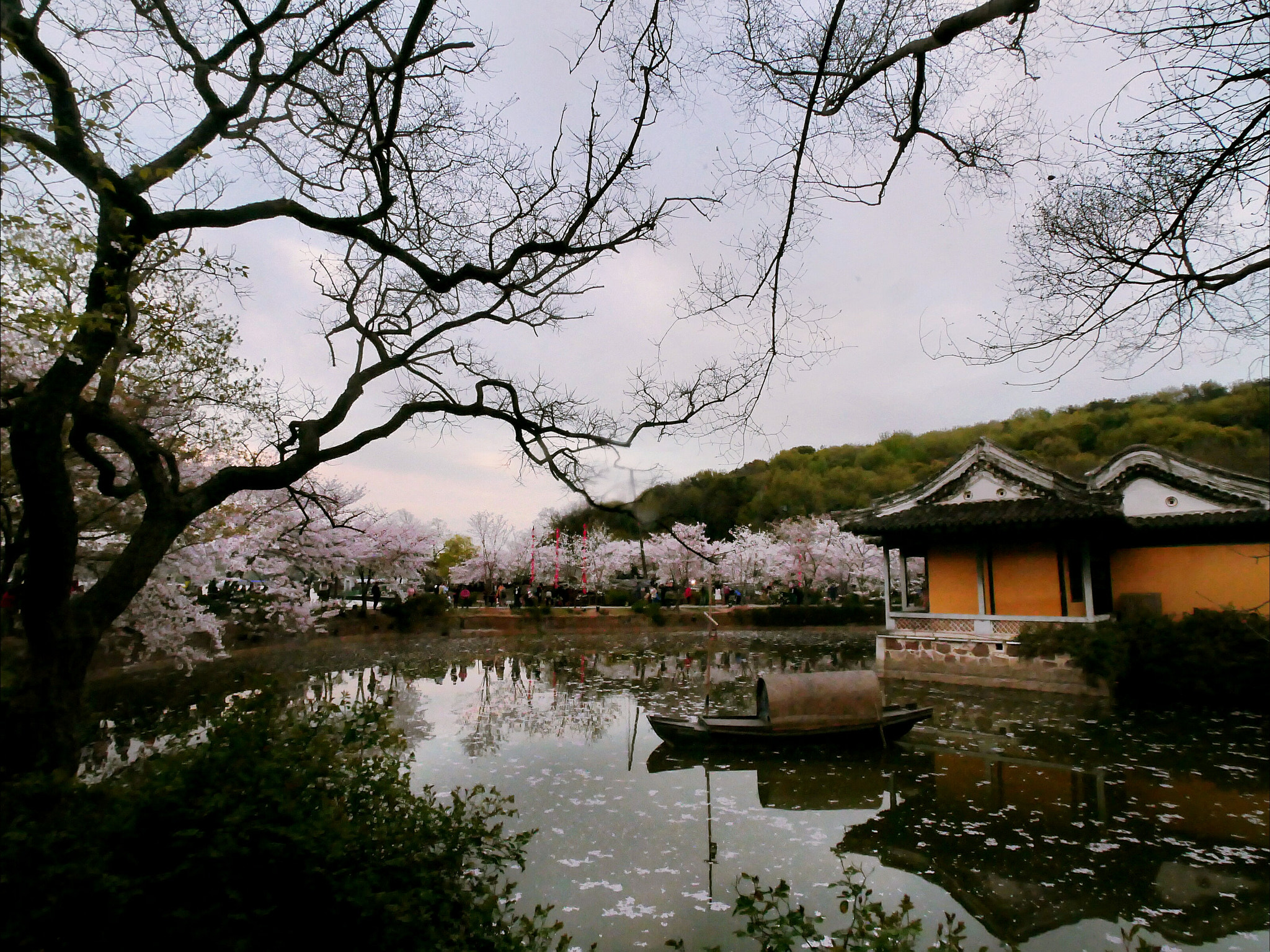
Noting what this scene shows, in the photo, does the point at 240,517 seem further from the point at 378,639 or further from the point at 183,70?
the point at 183,70

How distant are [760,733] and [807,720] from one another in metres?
0.61

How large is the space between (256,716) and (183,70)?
3.67 m

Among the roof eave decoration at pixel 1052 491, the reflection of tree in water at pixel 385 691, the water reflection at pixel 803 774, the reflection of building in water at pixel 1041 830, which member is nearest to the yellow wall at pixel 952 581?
the roof eave decoration at pixel 1052 491

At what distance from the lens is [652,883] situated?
530 cm

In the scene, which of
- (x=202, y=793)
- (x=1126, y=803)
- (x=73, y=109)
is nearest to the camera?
(x=202, y=793)

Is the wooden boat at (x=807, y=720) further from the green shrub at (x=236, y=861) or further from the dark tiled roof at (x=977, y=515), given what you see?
the dark tiled roof at (x=977, y=515)

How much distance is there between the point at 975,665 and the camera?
14.5m

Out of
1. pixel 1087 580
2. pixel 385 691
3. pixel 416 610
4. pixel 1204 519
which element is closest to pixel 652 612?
pixel 416 610

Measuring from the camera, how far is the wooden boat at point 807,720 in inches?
357

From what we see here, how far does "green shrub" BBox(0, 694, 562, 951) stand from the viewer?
94.8 inches

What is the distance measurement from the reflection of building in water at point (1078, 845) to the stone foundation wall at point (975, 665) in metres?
5.46

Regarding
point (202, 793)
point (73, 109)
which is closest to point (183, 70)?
point (73, 109)

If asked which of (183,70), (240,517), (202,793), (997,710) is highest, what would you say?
(183,70)

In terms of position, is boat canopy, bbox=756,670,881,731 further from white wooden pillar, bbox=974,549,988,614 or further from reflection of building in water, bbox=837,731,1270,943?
white wooden pillar, bbox=974,549,988,614
